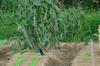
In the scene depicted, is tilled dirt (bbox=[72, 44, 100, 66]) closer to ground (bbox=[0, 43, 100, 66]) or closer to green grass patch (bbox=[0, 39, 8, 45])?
ground (bbox=[0, 43, 100, 66])

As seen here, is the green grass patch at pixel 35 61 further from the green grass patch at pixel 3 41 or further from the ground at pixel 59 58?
the green grass patch at pixel 3 41

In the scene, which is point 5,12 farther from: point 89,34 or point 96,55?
point 96,55

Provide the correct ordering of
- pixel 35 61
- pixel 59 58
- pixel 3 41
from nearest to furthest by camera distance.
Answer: pixel 35 61 < pixel 59 58 < pixel 3 41

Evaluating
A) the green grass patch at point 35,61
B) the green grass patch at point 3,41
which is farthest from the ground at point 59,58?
the green grass patch at point 3,41

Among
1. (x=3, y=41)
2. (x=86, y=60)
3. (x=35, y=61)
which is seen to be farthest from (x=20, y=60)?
(x=3, y=41)

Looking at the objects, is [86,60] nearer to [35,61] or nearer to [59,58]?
[59,58]

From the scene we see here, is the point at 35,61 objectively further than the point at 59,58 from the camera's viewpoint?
No

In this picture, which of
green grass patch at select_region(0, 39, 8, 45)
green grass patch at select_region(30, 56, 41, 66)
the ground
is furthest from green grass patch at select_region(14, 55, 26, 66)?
green grass patch at select_region(0, 39, 8, 45)

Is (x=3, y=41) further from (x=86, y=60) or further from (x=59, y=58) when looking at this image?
(x=86, y=60)

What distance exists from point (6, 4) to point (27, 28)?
3.24m

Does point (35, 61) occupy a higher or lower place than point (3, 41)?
lower

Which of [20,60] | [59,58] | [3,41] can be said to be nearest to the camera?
[20,60]

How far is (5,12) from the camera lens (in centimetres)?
938

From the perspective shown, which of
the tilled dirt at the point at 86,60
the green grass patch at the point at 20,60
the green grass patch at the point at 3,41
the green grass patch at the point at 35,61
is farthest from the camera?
the green grass patch at the point at 3,41
